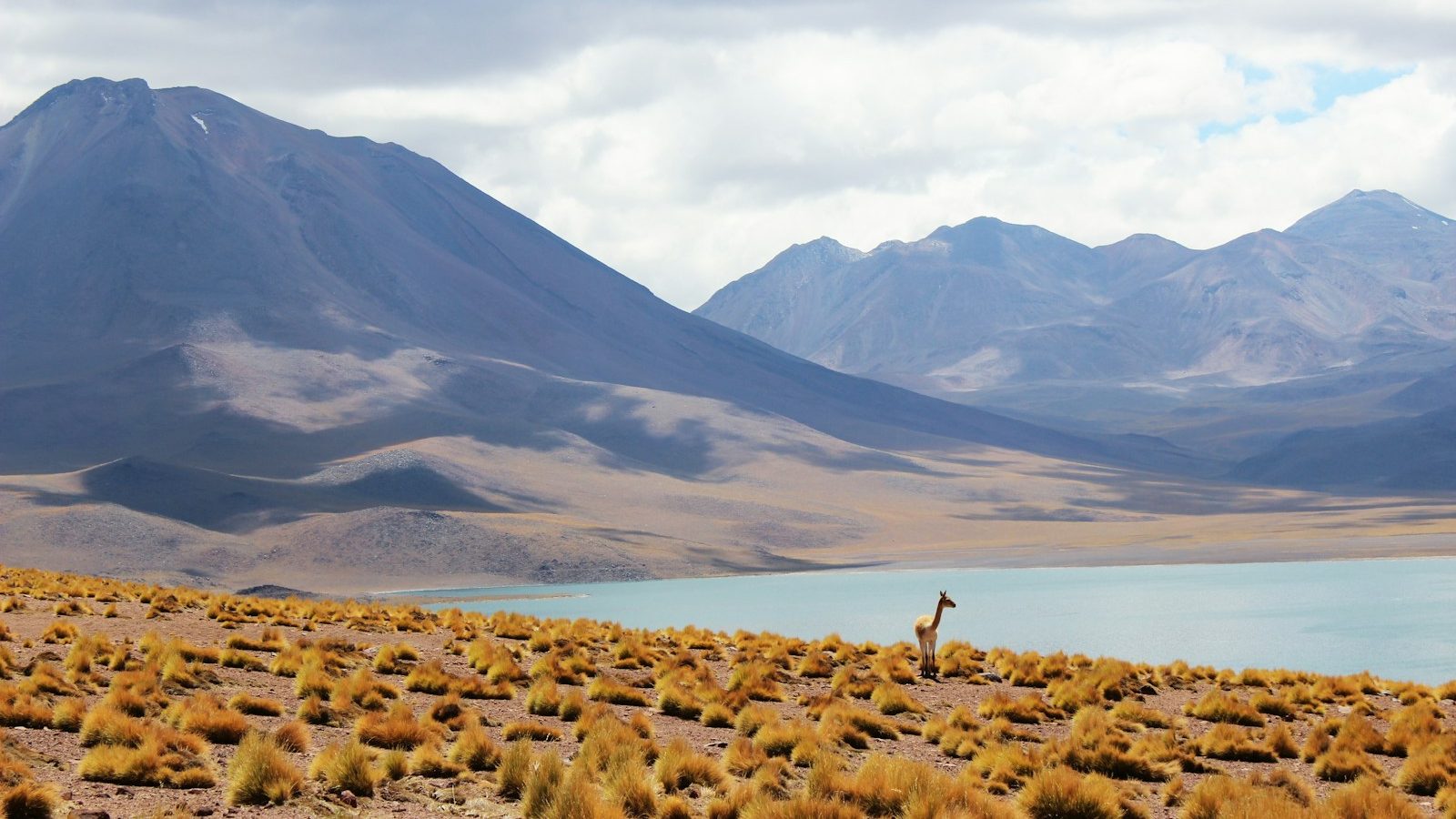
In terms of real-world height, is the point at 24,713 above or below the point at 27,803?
above

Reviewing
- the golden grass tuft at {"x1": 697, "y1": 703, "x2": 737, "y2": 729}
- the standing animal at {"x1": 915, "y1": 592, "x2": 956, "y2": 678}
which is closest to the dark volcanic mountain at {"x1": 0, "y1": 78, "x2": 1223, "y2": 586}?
the standing animal at {"x1": 915, "y1": 592, "x2": 956, "y2": 678}

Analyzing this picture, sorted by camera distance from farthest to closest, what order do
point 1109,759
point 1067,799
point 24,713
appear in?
point 1109,759, point 24,713, point 1067,799

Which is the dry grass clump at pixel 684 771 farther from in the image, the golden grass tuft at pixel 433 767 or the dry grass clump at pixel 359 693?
the dry grass clump at pixel 359 693

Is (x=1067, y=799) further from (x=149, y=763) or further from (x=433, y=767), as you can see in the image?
(x=149, y=763)

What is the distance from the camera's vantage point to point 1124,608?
73.2 meters

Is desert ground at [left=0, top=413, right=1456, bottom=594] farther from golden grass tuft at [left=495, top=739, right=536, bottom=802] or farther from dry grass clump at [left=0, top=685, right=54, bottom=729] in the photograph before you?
golden grass tuft at [left=495, top=739, right=536, bottom=802]

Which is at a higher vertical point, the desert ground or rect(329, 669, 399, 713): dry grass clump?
the desert ground

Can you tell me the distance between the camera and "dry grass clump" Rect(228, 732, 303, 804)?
38.2 feet

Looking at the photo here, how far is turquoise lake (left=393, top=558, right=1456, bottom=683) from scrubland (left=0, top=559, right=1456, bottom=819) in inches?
916

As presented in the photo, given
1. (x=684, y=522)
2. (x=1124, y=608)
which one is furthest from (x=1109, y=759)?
(x=684, y=522)

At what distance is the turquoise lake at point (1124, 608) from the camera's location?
50312mm

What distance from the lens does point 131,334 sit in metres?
191

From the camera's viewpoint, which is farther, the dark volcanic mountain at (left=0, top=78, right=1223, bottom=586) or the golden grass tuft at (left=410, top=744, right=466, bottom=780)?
the dark volcanic mountain at (left=0, top=78, right=1223, bottom=586)

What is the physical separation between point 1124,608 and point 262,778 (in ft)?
216
